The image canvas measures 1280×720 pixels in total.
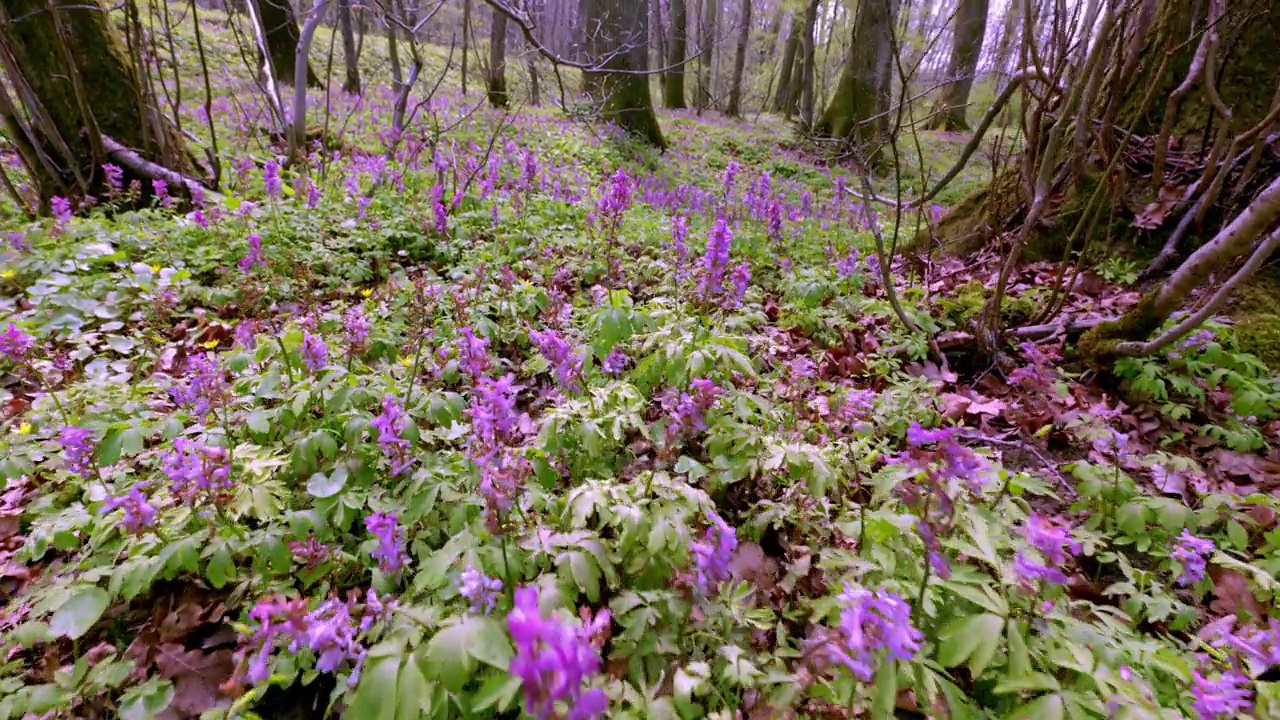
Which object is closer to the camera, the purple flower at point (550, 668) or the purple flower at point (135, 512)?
the purple flower at point (550, 668)

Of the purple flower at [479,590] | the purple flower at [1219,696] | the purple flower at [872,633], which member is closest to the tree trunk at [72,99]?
the purple flower at [479,590]

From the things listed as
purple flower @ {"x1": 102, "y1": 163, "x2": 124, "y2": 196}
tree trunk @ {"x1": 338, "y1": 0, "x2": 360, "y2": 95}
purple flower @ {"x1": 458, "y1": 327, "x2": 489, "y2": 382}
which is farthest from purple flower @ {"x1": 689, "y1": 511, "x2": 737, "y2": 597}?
tree trunk @ {"x1": 338, "y1": 0, "x2": 360, "y2": 95}

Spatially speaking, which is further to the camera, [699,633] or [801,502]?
[801,502]

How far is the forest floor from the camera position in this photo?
1503 millimetres

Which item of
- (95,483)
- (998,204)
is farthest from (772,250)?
(95,483)

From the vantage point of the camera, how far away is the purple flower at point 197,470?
197cm

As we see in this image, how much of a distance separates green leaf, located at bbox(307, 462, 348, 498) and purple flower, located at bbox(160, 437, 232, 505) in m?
0.27

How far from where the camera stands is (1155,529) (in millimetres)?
2219

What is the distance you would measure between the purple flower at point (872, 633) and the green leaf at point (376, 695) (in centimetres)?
104

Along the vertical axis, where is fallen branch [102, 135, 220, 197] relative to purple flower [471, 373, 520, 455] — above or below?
above

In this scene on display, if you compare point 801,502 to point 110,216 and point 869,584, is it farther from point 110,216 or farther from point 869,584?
point 110,216

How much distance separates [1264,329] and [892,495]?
303 centimetres

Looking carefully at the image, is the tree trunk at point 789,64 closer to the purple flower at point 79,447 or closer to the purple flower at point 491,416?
the purple flower at point 491,416

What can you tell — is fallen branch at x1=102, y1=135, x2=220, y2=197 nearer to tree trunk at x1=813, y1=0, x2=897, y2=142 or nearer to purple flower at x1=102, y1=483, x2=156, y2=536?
purple flower at x1=102, y1=483, x2=156, y2=536
